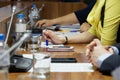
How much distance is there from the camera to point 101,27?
2.13 m

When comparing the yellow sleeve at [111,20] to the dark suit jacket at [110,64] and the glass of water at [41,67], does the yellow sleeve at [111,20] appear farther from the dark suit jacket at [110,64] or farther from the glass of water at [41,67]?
the glass of water at [41,67]

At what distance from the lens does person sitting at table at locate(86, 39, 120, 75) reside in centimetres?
138

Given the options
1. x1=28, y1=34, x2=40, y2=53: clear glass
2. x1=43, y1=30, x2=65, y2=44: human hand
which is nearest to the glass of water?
x1=28, y1=34, x2=40, y2=53: clear glass

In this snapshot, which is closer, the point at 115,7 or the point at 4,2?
the point at 115,7

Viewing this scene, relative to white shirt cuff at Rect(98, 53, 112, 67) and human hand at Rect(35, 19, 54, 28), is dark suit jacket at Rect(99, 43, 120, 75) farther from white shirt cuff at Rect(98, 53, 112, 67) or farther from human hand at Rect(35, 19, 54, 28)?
human hand at Rect(35, 19, 54, 28)

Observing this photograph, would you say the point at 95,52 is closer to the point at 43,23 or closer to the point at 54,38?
the point at 54,38

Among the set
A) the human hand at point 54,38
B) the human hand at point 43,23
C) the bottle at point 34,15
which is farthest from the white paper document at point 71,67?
the bottle at point 34,15

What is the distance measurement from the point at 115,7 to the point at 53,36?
544 mm

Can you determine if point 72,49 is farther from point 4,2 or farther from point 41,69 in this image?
point 4,2

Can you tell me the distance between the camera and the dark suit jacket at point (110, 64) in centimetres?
136

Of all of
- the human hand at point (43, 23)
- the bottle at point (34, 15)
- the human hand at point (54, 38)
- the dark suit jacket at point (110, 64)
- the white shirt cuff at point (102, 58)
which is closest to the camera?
the dark suit jacket at point (110, 64)

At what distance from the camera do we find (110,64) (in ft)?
4.54

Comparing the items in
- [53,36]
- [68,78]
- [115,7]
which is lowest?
[68,78]

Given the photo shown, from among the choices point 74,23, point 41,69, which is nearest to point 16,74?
point 41,69
